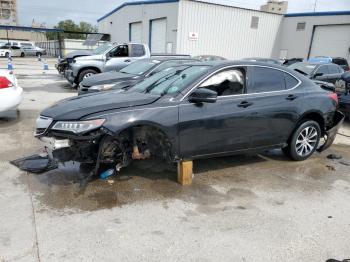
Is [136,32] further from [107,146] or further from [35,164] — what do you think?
[107,146]

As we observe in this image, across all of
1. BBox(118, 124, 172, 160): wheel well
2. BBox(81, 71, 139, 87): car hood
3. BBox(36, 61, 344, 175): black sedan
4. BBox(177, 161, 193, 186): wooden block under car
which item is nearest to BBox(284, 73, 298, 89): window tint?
BBox(36, 61, 344, 175): black sedan

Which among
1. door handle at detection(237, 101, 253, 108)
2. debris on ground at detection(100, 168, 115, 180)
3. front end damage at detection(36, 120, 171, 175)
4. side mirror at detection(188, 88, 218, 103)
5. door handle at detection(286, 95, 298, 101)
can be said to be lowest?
debris on ground at detection(100, 168, 115, 180)

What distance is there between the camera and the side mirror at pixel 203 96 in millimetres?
4320

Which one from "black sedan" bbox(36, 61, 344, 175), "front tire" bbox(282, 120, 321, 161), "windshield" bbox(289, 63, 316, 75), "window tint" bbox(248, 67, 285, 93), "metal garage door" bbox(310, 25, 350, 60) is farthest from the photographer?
"metal garage door" bbox(310, 25, 350, 60)

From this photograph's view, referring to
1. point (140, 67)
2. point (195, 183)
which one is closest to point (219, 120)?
point (195, 183)

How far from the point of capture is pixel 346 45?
24984mm

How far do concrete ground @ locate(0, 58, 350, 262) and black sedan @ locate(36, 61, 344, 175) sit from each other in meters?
0.44

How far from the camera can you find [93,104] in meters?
4.29

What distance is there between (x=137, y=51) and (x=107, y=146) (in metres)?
10.3

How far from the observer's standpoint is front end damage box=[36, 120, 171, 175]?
13.3 feet

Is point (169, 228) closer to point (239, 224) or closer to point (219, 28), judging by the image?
point (239, 224)

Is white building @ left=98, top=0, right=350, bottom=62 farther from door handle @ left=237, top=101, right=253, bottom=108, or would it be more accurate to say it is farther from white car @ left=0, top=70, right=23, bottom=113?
door handle @ left=237, top=101, right=253, bottom=108

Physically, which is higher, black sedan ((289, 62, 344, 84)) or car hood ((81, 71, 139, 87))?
black sedan ((289, 62, 344, 84))

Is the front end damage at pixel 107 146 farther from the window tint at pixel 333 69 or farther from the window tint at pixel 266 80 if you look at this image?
the window tint at pixel 333 69
